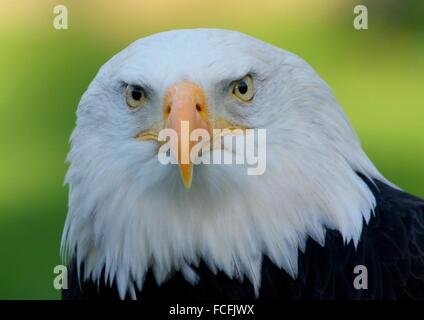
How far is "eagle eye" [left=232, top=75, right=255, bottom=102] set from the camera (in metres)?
2.96

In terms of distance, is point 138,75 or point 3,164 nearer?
point 138,75

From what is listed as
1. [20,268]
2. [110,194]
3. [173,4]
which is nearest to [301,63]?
[110,194]

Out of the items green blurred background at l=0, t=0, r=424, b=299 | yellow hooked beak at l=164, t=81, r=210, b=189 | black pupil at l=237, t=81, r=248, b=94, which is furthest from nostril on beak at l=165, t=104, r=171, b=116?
green blurred background at l=0, t=0, r=424, b=299

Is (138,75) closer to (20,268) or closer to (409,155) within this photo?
(20,268)

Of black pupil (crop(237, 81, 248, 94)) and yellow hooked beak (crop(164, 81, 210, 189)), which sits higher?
black pupil (crop(237, 81, 248, 94))

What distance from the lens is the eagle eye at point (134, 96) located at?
116 inches

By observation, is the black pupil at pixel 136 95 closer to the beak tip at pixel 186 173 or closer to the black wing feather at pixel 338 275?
the beak tip at pixel 186 173

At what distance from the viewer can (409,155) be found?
6.51m

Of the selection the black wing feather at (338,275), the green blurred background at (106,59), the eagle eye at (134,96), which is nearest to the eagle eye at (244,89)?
the eagle eye at (134,96)

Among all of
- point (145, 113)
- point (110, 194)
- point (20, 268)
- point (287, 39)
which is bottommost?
point (20, 268)

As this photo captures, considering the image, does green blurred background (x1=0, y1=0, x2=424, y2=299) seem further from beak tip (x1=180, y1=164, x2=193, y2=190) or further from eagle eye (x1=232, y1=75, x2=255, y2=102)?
beak tip (x1=180, y1=164, x2=193, y2=190)

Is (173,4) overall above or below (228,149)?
above

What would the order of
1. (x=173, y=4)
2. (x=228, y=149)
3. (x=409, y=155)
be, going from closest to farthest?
(x=228, y=149)
(x=409, y=155)
(x=173, y=4)
